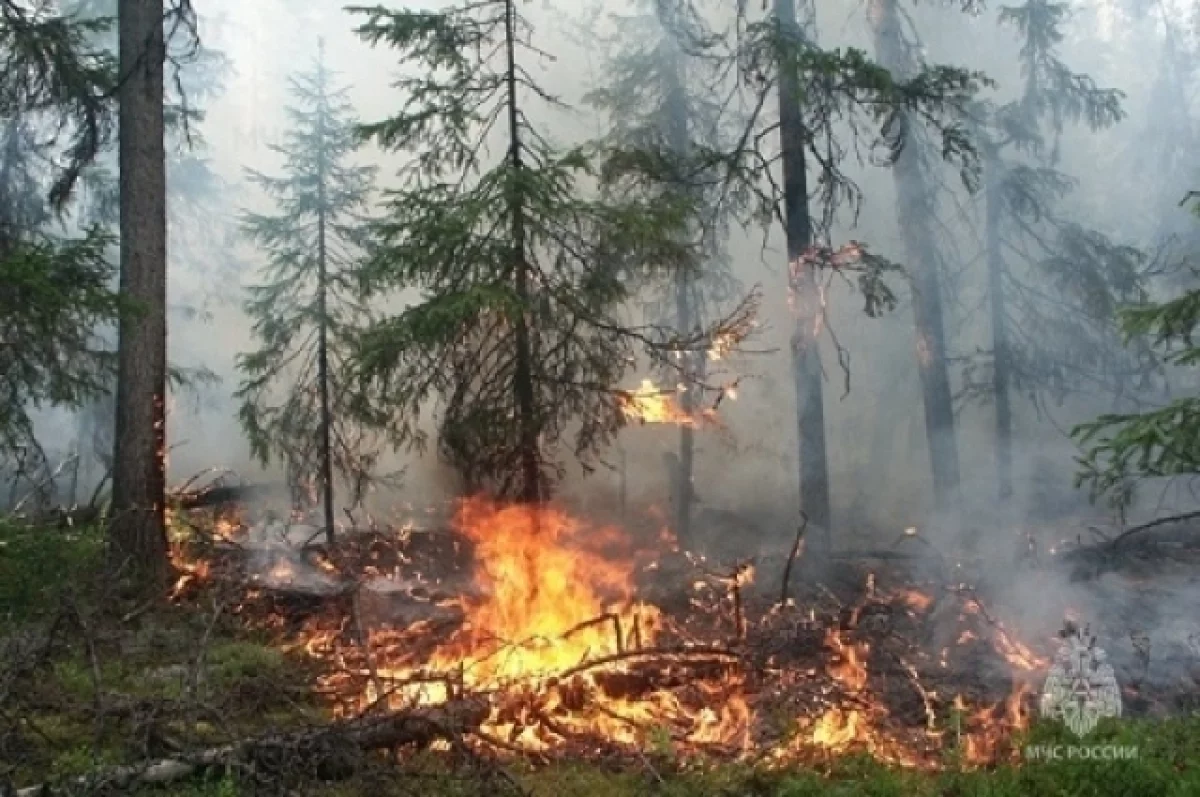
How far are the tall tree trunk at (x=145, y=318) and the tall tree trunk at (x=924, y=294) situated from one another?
1269 centimetres

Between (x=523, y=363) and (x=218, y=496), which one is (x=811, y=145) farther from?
(x=218, y=496)

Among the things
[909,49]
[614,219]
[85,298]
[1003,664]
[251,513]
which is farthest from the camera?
[251,513]

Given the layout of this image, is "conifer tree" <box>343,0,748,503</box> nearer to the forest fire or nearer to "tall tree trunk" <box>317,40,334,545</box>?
the forest fire

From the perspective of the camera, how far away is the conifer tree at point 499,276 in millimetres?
9398

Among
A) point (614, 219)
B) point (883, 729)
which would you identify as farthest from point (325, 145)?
point (883, 729)

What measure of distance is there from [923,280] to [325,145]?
39.5ft

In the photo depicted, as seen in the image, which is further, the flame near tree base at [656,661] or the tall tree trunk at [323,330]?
the tall tree trunk at [323,330]

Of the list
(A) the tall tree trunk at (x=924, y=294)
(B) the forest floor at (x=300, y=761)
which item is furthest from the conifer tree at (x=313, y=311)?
(A) the tall tree trunk at (x=924, y=294)

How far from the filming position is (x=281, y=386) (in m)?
29.6

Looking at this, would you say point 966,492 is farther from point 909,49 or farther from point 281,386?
point 281,386

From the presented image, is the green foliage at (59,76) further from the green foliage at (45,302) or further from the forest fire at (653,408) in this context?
the forest fire at (653,408)

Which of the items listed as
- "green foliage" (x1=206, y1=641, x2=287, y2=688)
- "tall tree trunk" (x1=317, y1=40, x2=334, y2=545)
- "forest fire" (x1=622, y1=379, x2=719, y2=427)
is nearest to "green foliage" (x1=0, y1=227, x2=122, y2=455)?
"green foliage" (x1=206, y1=641, x2=287, y2=688)

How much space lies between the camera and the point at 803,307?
11930 mm

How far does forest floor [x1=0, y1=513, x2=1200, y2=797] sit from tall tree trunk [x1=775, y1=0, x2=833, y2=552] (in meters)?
5.39
